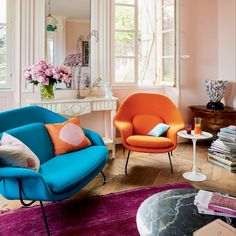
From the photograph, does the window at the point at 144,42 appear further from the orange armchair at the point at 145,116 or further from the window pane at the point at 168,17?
the orange armchair at the point at 145,116

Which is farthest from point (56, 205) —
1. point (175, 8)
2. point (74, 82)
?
point (175, 8)

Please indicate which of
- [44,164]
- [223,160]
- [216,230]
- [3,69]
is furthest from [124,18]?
[216,230]

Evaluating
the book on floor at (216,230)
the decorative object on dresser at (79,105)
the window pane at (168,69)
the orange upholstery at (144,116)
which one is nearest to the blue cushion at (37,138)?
the decorative object on dresser at (79,105)

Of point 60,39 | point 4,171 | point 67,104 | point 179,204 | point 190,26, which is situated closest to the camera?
point 179,204

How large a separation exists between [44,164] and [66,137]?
1.24 ft

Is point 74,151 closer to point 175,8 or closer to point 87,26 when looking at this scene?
point 87,26

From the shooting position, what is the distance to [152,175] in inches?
122

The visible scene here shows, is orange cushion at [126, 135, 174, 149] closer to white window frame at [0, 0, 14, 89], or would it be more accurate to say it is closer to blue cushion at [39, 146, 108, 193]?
blue cushion at [39, 146, 108, 193]

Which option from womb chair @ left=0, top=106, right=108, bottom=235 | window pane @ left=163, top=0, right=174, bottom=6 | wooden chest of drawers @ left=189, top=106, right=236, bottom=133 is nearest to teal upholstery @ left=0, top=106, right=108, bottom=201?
womb chair @ left=0, top=106, right=108, bottom=235

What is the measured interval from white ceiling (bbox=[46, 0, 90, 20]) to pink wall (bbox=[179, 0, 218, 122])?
154cm

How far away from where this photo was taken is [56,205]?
2373 millimetres

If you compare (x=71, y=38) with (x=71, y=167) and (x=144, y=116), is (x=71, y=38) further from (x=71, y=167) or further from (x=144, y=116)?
(x=71, y=167)

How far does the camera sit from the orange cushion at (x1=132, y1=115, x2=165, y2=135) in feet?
11.4

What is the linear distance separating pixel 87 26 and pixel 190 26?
5.62 feet
